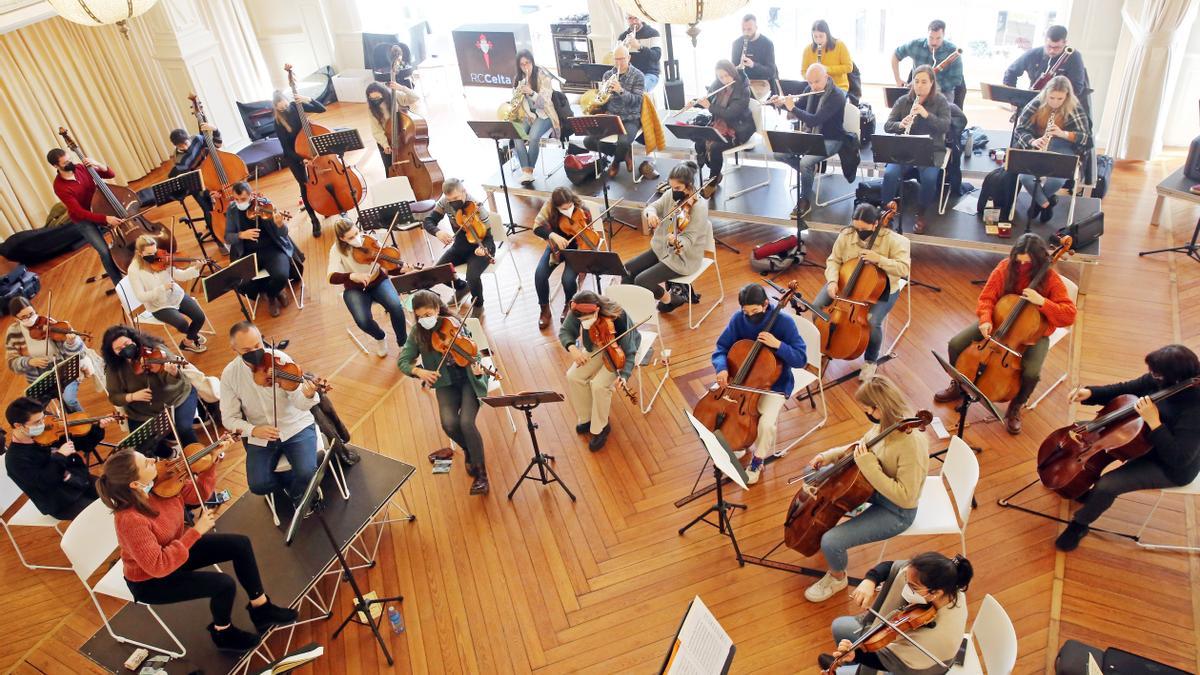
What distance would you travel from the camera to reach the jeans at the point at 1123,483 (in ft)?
12.5

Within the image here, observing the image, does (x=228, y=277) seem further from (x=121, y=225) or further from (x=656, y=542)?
(x=656, y=542)

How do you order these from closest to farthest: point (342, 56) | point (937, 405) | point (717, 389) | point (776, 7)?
point (717, 389)
point (937, 405)
point (776, 7)
point (342, 56)

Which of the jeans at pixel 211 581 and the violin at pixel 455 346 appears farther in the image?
the violin at pixel 455 346

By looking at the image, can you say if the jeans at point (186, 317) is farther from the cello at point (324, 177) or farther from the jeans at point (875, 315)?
the jeans at point (875, 315)

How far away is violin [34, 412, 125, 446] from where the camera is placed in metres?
4.53

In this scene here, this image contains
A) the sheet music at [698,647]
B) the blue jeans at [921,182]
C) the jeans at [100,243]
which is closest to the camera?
the sheet music at [698,647]

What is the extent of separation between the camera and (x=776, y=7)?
9.96 m

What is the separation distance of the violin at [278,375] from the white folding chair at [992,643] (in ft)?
11.3

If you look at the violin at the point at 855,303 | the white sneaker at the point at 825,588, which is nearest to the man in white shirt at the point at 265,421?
the white sneaker at the point at 825,588

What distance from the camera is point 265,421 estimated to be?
15.0 feet

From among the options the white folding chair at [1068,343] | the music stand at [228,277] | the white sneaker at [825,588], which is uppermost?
the music stand at [228,277]

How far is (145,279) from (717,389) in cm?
440

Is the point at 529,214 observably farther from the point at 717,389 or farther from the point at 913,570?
the point at 913,570

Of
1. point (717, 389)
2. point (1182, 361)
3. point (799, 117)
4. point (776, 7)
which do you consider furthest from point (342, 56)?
point (1182, 361)
